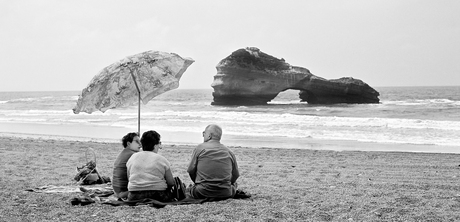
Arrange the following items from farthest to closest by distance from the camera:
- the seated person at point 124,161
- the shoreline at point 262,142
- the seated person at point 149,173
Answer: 1. the shoreline at point 262,142
2. the seated person at point 124,161
3. the seated person at point 149,173

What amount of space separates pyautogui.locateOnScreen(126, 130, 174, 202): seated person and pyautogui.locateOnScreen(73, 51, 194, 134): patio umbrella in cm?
174

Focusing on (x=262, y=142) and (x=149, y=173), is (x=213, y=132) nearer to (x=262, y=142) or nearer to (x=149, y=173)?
(x=149, y=173)

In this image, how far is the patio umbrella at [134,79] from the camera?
6895 millimetres

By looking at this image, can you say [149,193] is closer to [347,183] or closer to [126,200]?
[126,200]

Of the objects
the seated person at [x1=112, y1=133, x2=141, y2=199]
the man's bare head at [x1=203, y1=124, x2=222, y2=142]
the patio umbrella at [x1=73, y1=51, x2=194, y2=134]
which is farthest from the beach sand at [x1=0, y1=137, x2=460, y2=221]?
the patio umbrella at [x1=73, y1=51, x2=194, y2=134]

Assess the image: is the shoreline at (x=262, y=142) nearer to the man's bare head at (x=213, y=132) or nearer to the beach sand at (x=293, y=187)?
the beach sand at (x=293, y=187)

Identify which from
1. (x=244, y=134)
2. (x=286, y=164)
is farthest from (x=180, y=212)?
(x=244, y=134)

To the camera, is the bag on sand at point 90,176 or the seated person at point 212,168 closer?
the seated person at point 212,168

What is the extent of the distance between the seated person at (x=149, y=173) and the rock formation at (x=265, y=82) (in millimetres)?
38154

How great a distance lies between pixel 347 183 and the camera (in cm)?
701

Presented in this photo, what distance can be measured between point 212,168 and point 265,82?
3918cm

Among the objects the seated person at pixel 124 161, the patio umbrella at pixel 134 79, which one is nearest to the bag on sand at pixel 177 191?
the seated person at pixel 124 161

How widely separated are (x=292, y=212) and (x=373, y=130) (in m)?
13.6

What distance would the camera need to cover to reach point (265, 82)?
44250 mm
